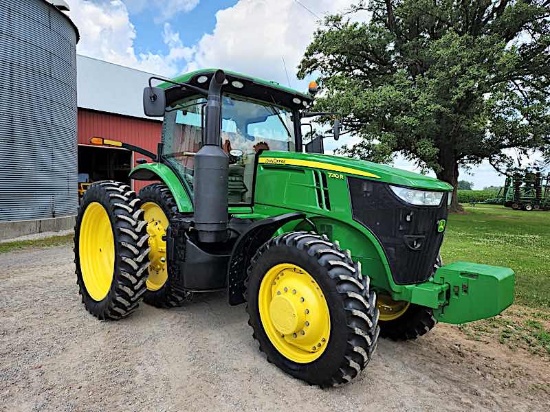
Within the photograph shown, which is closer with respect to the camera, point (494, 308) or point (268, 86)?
point (494, 308)

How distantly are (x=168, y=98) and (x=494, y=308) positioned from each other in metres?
3.77

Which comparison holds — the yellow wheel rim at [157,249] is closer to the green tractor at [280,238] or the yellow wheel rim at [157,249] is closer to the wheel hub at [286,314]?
the green tractor at [280,238]

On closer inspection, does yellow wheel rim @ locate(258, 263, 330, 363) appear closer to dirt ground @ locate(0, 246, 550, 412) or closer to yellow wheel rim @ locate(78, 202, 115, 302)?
dirt ground @ locate(0, 246, 550, 412)

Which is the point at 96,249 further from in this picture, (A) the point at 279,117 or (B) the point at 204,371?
(A) the point at 279,117

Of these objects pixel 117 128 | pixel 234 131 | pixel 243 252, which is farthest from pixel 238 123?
pixel 117 128

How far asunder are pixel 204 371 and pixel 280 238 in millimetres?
1179

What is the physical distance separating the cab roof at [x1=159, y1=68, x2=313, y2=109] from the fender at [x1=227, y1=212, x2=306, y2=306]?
1493 millimetres

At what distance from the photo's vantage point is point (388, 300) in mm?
3641

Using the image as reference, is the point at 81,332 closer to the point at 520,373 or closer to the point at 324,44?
the point at 520,373

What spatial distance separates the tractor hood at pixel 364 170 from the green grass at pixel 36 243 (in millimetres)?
7521

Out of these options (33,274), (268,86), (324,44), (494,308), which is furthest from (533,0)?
(33,274)

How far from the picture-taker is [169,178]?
4184mm

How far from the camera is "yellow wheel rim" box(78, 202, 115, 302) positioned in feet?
14.2

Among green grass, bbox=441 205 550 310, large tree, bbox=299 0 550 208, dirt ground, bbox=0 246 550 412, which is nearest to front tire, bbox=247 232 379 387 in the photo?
dirt ground, bbox=0 246 550 412
